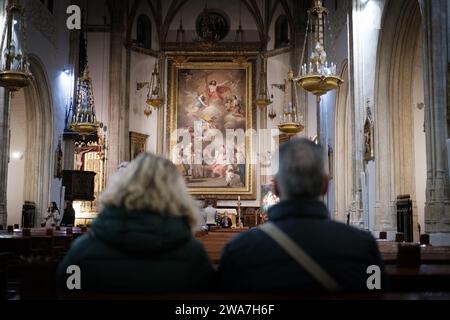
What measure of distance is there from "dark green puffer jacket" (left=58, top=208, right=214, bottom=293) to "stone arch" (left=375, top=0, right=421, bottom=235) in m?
11.5

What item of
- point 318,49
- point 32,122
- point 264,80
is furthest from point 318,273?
point 264,80

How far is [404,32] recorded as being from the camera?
13414mm

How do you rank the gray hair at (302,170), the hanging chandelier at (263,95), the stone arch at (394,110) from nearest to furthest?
the gray hair at (302,170) → the stone arch at (394,110) → the hanging chandelier at (263,95)

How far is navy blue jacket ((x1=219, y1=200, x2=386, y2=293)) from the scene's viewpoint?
227 centimetres

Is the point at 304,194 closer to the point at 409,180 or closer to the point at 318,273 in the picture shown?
the point at 318,273

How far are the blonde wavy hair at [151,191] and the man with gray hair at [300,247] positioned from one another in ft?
0.84

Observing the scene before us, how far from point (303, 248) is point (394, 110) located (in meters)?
12.1

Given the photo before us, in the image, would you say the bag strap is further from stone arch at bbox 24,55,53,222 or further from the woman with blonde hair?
stone arch at bbox 24,55,53,222

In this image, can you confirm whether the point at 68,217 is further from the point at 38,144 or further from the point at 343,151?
the point at 343,151

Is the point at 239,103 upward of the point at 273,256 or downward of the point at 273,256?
upward

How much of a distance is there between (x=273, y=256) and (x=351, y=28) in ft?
Answer: 45.5

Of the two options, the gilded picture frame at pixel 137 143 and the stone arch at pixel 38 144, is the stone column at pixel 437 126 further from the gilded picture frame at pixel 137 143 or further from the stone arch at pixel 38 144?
the gilded picture frame at pixel 137 143

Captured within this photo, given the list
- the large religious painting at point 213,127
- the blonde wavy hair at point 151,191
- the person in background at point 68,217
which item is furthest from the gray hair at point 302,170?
the large religious painting at point 213,127

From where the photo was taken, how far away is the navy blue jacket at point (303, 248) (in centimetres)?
227
